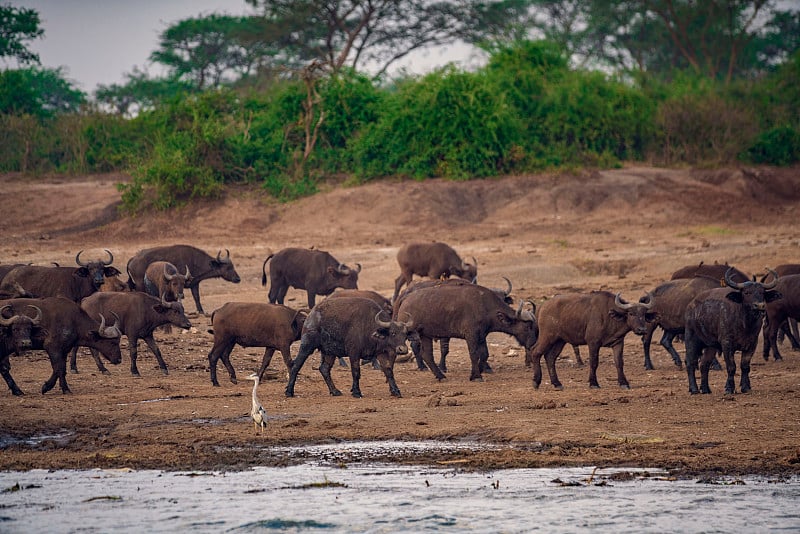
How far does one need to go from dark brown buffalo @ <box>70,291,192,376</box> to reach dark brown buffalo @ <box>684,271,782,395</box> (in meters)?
6.77

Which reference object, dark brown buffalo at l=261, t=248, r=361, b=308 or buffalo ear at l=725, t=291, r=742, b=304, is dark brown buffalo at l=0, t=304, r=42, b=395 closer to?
buffalo ear at l=725, t=291, r=742, b=304

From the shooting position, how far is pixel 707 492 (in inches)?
376

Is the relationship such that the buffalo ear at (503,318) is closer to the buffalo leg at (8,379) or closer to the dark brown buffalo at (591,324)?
the dark brown buffalo at (591,324)

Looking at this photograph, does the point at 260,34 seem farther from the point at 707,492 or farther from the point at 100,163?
the point at 707,492

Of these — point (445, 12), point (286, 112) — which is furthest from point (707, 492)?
point (445, 12)

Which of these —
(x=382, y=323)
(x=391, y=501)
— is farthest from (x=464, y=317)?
(x=391, y=501)

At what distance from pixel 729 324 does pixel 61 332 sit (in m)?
7.59

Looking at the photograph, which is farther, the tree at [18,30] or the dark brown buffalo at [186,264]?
the tree at [18,30]

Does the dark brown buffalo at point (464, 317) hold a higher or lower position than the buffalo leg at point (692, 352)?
higher

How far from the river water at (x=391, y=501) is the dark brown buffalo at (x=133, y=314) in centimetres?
514

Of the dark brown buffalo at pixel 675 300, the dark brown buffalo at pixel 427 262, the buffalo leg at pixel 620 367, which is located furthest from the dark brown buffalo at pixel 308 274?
the buffalo leg at pixel 620 367

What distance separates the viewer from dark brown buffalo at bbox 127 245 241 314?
800 inches

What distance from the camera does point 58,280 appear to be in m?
17.3

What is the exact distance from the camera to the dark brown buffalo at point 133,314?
15.4 meters
